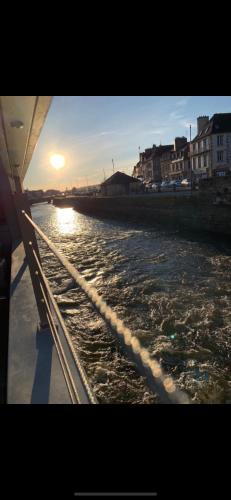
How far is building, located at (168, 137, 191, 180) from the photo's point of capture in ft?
171

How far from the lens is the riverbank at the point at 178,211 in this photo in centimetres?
1816

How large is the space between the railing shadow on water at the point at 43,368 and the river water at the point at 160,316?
4.63 feet

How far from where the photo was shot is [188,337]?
21.8 ft

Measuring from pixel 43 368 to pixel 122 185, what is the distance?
39.6 m

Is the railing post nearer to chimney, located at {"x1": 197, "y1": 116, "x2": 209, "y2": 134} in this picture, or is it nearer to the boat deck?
the boat deck

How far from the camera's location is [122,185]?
4012 cm

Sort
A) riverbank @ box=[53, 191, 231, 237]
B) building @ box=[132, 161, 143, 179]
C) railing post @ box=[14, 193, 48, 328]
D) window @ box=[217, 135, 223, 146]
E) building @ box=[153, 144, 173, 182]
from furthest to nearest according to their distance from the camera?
1. building @ box=[132, 161, 143, 179]
2. building @ box=[153, 144, 173, 182]
3. window @ box=[217, 135, 223, 146]
4. riverbank @ box=[53, 191, 231, 237]
5. railing post @ box=[14, 193, 48, 328]

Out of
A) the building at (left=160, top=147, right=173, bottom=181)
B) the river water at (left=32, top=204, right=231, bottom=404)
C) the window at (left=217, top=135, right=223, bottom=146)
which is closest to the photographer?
the river water at (left=32, top=204, right=231, bottom=404)

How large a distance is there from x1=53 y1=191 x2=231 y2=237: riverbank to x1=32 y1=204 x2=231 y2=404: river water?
3274 mm
